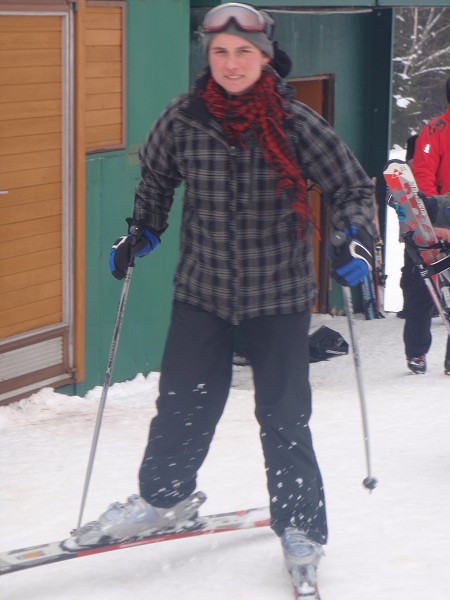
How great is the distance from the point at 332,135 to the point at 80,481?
7.03ft

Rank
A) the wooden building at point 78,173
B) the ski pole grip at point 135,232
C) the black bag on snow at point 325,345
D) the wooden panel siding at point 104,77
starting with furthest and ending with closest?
the black bag on snow at point 325,345
the wooden panel siding at point 104,77
the wooden building at point 78,173
the ski pole grip at point 135,232

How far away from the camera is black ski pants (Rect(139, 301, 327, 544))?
155 inches

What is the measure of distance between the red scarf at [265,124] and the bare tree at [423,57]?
25925mm

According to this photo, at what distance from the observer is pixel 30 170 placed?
634 centimetres

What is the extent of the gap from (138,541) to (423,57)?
28.8 metres

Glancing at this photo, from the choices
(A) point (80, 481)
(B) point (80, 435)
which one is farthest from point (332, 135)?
(B) point (80, 435)

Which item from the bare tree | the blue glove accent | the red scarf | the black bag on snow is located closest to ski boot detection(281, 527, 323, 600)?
the blue glove accent

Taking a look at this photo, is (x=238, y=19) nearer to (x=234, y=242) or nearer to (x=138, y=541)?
(x=234, y=242)

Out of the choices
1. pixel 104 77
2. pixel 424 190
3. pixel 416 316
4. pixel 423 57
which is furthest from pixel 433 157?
pixel 423 57

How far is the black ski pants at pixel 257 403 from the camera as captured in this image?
3.93 meters

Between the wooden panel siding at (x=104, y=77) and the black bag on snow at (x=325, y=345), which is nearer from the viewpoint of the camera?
the wooden panel siding at (x=104, y=77)

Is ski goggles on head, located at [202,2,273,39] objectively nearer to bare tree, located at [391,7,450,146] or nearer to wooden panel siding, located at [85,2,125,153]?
wooden panel siding, located at [85,2,125,153]

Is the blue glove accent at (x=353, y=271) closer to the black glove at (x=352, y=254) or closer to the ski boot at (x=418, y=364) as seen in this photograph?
the black glove at (x=352, y=254)

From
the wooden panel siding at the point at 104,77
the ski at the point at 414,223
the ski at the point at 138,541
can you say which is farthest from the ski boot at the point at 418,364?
the ski at the point at 138,541
